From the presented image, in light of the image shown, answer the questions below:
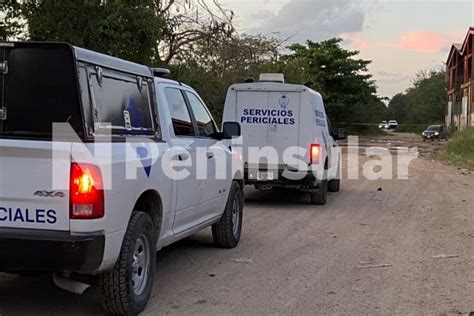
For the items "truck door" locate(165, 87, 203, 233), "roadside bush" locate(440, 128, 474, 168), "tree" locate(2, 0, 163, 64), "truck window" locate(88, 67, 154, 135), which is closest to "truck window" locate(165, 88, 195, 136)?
"truck door" locate(165, 87, 203, 233)

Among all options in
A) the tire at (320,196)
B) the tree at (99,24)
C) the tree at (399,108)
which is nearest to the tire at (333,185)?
the tire at (320,196)

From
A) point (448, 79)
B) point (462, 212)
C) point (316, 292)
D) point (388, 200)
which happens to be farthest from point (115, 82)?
point (448, 79)

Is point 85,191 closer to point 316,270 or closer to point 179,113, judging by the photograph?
point 179,113

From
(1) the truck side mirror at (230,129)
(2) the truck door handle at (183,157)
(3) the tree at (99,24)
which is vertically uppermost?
(3) the tree at (99,24)

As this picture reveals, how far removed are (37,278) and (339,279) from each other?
312 cm

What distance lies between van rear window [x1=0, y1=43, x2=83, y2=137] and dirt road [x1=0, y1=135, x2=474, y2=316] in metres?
1.65

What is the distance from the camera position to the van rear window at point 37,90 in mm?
4871

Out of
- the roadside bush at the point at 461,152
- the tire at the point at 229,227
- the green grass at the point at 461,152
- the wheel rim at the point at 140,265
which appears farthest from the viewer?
the roadside bush at the point at 461,152

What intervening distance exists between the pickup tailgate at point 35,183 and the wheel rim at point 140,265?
0.92 m

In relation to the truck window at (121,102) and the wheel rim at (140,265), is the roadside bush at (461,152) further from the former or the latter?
the wheel rim at (140,265)

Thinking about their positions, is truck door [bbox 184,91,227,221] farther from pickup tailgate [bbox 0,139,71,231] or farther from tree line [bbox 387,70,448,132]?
tree line [bbox 387,70,448,132]

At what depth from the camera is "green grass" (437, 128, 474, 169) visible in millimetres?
26509

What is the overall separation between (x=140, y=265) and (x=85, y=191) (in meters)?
1.21

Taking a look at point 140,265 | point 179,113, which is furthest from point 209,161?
point 140,265
